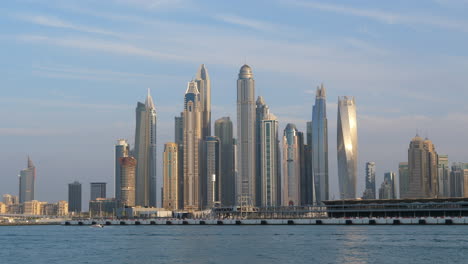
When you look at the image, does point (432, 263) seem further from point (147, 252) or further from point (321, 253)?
point (147, 252)

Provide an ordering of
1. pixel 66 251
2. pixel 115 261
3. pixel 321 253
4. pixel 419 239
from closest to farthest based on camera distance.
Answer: pixel 115 261, pixel 321 253, pixel 66 251, pixel 419 239

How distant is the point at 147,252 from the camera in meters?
118

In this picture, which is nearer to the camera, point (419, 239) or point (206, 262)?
point (206, 262)

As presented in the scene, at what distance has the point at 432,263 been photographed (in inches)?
3711

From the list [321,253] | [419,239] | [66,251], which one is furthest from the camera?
[419,239]

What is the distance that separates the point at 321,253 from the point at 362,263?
16.2 metres

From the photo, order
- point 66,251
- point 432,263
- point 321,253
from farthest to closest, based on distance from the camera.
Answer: point 66,251, point 321,253, point 432,263

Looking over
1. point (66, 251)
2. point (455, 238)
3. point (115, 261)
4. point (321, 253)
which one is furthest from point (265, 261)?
point (455, 238)

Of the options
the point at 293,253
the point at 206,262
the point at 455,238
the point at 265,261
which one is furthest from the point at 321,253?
the point at 455,238

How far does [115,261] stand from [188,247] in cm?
2667

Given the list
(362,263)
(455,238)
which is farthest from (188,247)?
(455,238)

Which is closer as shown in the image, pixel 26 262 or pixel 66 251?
pixel 26 262

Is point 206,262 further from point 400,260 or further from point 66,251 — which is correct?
point 66,251

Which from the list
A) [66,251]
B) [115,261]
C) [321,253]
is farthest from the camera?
[66,251]
